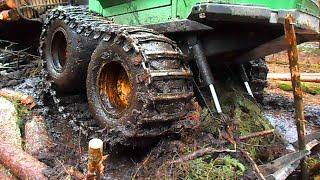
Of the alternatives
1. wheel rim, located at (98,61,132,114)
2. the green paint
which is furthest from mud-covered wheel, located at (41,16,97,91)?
the green paint

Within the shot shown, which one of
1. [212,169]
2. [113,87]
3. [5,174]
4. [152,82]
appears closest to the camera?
[212,169]

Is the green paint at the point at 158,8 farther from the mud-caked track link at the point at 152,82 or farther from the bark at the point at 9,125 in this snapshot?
the bark at the point at 9,125

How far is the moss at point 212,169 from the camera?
10.1ft

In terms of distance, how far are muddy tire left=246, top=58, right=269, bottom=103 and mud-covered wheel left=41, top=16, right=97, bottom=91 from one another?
2457 millimetres

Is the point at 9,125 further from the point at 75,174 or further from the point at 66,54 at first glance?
the point at 75,174

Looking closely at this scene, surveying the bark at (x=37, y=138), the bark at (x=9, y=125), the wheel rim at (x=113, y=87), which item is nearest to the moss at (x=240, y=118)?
the wheel rim at (x=113, y=87)

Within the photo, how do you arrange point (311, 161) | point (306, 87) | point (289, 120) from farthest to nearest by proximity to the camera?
point (306, 87) < point (289, 120) < point (311, 161)

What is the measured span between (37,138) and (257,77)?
3.23 metres

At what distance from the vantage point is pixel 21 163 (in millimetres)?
3686

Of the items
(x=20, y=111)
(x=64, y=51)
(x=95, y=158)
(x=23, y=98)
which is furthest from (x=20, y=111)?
(x=95, y=158)

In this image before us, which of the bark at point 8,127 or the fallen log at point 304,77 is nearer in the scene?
the bark at point 8,127

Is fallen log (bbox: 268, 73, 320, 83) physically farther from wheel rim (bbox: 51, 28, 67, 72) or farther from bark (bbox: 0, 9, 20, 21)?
bark (bbox: 0, 9, 20, 21)

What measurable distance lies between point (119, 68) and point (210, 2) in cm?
109

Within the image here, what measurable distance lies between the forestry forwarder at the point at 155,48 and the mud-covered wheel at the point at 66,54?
0.03ft
